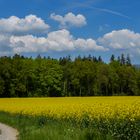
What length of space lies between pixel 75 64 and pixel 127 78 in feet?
46.9

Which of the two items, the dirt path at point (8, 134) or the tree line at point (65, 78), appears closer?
the dirt path at point (8, 134)

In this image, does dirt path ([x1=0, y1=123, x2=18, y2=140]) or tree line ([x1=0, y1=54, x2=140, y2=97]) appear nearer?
dirt path ([x1=0, y1=123, x2=18, y2=140])

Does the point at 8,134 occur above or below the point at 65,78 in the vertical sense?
below

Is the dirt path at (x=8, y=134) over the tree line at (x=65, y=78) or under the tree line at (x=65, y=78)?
under

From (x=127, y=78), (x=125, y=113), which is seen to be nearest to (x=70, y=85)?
(x=127, y=78)

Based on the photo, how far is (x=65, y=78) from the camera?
125375 mm

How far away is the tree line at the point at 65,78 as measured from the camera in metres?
113

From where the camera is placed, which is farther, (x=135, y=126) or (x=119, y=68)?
(x=119, y=68)

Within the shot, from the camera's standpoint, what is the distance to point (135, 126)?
13.7m

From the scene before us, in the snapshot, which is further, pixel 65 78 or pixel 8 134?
pixel 65 78

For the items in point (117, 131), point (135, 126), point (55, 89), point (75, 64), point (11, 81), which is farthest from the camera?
point (75, 64)

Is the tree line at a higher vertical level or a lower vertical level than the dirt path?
higher

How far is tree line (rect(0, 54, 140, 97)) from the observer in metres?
113

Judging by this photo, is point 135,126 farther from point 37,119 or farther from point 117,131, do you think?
point 37,119
